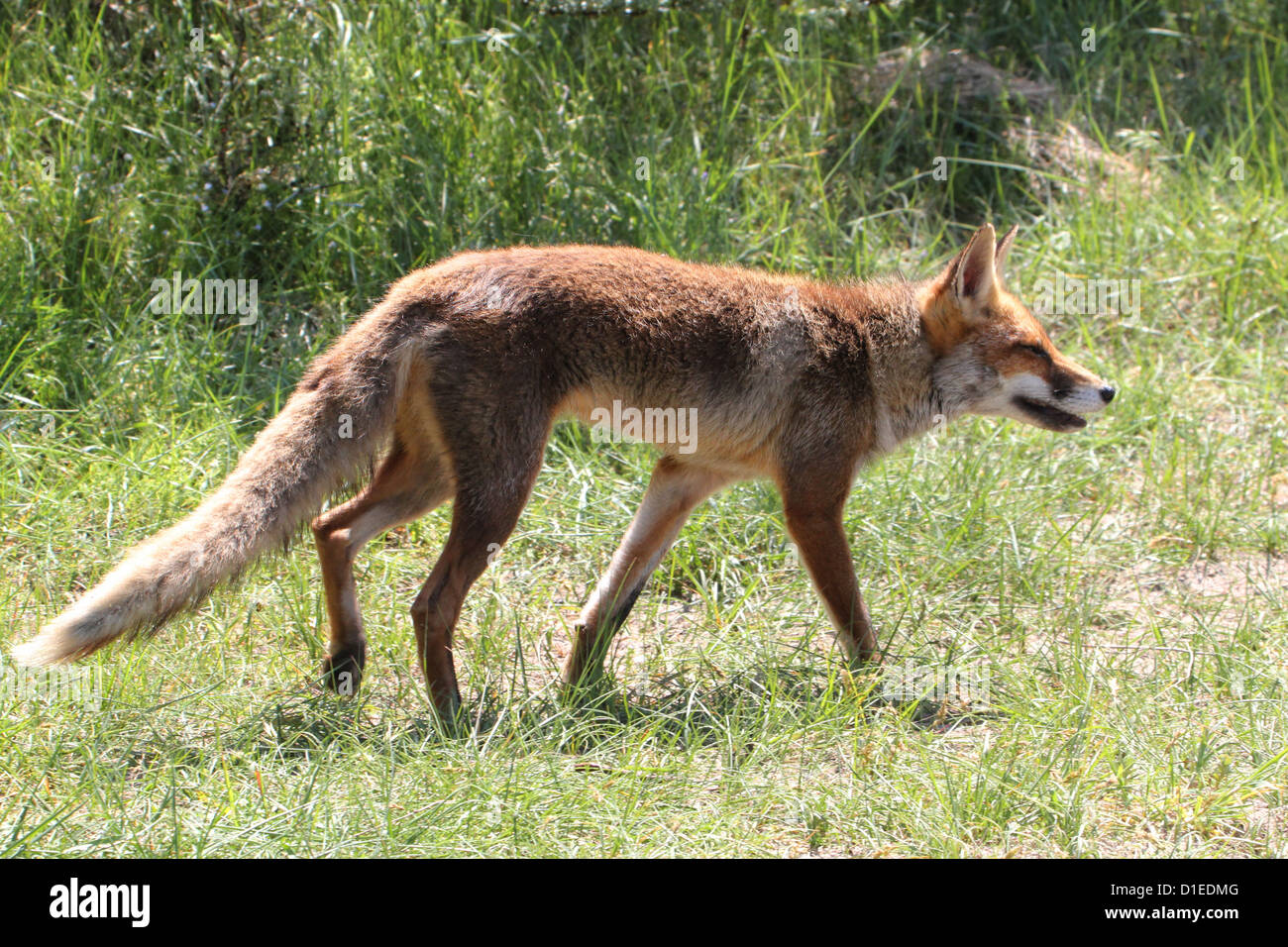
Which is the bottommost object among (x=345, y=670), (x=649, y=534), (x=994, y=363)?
(x=345, y=670)

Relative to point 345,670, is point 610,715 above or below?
below

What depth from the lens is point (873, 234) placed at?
7.86 metres

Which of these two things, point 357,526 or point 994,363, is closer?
point 357,526

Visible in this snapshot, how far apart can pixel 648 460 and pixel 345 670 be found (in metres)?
2.13

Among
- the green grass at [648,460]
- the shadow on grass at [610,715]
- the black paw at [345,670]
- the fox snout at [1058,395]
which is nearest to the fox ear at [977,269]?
the fox snout at [1058,395]

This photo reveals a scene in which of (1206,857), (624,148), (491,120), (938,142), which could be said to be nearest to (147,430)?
(491,120)

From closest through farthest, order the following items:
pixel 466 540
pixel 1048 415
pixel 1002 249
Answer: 1. pixel 466 540
2. pixel 1048 415
3. pixel 1002 249

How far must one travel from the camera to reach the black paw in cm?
456

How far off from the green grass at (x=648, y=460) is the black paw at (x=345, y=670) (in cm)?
6

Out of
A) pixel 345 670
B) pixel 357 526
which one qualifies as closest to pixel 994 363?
pixel 357 526

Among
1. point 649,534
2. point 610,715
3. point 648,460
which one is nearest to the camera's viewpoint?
point 610,715

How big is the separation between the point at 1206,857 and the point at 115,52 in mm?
6755

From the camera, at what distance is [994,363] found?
534 cm

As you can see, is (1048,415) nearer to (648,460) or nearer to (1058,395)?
(1058,395)
